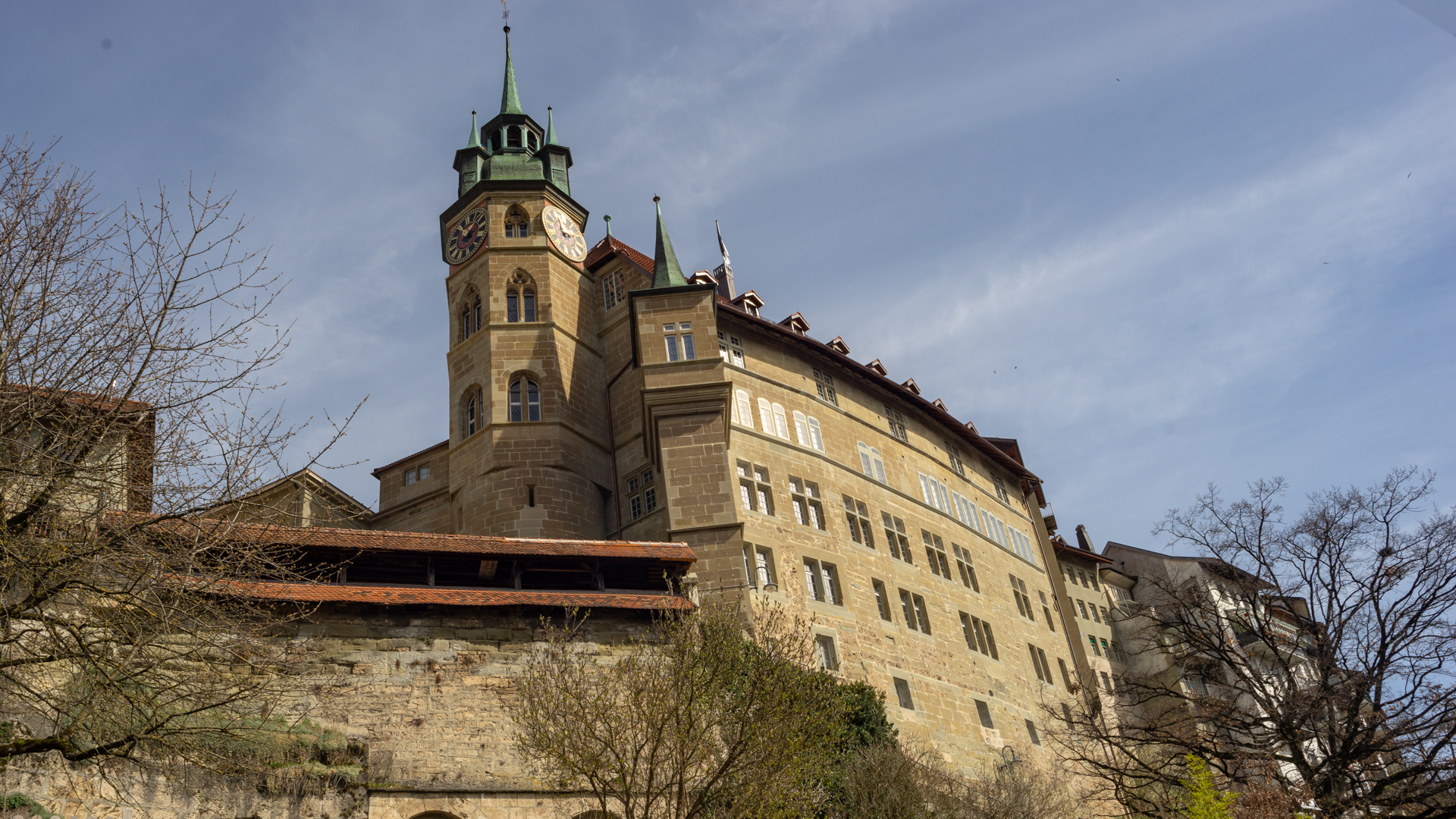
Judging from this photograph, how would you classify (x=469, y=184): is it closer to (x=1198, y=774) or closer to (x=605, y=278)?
(x=605, y=278)

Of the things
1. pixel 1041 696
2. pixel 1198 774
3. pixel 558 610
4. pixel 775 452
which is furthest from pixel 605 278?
Answer: pixel 1198 774

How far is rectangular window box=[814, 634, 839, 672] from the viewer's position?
27500 mm

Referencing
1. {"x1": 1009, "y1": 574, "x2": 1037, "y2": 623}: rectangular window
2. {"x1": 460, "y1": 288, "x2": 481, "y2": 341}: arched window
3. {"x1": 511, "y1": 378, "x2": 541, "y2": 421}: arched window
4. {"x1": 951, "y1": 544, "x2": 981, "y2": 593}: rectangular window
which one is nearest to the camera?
{"x1": 511, "y1": 378, "x2": 541, "y2": 421}: arched window

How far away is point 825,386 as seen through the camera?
36.3m

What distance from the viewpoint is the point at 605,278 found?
35.5 meters

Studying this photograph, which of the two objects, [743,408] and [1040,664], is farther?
[1040,664]

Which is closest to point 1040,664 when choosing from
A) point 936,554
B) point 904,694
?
point 936,554

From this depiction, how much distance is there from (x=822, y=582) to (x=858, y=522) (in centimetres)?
403

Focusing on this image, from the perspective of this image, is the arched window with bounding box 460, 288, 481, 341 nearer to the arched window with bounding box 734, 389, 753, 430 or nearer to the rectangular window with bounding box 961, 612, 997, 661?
the arched window with bounding box 734, 389, 753, 430

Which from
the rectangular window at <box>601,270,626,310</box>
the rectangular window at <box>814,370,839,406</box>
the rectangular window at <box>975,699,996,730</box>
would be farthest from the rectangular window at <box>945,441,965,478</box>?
the rectangular window at <box>601,270,626,310</box>

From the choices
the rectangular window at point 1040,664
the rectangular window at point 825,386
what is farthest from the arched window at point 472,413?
the rectangular window at point 1040,664

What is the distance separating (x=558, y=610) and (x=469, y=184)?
64.3ft

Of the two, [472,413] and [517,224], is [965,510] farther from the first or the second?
[517,224]

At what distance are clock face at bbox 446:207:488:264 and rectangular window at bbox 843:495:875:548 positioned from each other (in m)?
13.8
